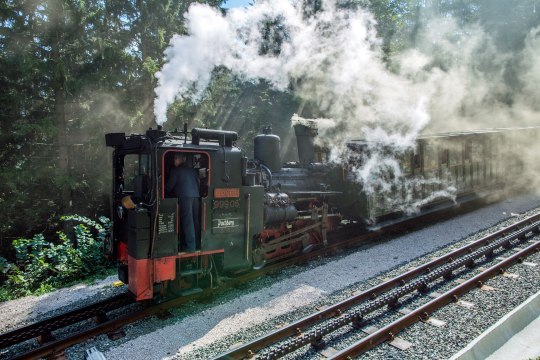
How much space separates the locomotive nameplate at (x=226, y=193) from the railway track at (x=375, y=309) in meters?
2.40

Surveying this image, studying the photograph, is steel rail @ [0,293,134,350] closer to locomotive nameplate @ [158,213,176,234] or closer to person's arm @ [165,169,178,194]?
locomotive nameplate @ [158,213,176,234]

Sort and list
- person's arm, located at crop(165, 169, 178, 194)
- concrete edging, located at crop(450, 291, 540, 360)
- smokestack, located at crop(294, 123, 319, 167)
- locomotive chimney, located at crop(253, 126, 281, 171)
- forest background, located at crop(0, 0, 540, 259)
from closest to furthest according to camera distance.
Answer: concrete edging, located at crop(450, 291, 540, 360) < person's arm, located at crop(165, 169, 178, 194) < locomotive chimney, located at crop(253, 126, 281, 171) < smokestack, located at crop(294, 123, 319, 167) < forest background, located at crop(0, 0, 540, 259)

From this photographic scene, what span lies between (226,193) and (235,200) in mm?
247

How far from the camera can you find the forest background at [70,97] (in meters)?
12.8

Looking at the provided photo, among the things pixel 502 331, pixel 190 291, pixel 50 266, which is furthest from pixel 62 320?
pixel 502 331

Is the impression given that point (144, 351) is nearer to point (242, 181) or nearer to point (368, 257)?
point (242, 181)

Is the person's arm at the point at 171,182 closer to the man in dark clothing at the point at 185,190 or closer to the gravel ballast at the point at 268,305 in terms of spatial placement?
the man in dark clothing at the point at 185,190

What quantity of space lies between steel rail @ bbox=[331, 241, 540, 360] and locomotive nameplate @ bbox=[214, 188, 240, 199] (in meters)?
3.14

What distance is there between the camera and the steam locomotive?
19.6 feet

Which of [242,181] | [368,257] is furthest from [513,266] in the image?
[242,181]

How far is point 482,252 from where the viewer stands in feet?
25.8

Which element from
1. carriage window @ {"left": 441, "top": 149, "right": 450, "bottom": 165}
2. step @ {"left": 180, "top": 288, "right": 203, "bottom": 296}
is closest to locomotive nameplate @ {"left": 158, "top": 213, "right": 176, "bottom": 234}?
step @ {"left": 180, "top": 288, "right": 203, "bottom": 296}

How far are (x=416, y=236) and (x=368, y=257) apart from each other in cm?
229

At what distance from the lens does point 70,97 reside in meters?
13.8
